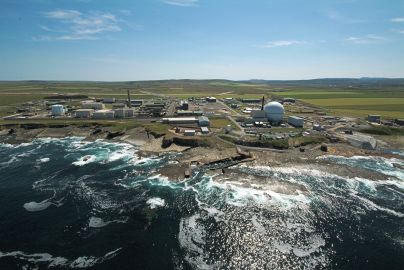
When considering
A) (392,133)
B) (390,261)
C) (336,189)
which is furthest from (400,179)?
(392,133)

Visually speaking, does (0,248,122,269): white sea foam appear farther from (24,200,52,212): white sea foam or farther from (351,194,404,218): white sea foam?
(351,194,404,218): white sea foam

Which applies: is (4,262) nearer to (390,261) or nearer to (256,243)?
(256,243)

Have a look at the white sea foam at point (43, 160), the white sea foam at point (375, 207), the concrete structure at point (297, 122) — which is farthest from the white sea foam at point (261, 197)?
the concrete structure at point (297, 122)

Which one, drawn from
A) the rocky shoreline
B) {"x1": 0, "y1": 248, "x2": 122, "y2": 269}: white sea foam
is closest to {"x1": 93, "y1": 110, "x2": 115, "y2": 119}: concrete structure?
the rocky shoreline

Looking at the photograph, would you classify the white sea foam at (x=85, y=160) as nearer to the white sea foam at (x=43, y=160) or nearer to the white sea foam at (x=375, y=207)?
the white sea foam at (x=43, y=160)

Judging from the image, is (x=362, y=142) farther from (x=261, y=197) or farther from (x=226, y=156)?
(x=261, y=197)

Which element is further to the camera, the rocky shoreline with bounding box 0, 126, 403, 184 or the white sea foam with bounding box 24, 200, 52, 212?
the rocky shoreline with bounding box 0, 126, 403, 184
